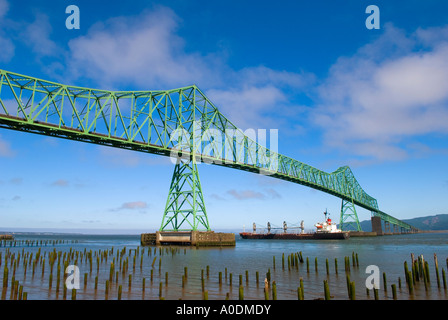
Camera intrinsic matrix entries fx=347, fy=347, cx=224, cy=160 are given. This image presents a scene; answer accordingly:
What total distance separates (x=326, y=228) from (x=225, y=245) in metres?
49.1

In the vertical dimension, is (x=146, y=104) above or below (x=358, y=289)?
above

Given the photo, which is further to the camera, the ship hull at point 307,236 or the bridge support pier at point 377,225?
the bridge support pier at point 377,225

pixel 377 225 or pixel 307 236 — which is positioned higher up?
pixel 377 225

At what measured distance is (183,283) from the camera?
2103 cm

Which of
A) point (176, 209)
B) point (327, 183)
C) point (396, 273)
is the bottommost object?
point (396, 273)

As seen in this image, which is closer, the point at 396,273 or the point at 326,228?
the point at 396,273

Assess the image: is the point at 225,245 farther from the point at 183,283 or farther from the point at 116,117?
the point at 183,283

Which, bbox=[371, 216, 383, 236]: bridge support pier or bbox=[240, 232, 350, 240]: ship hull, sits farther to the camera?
bbox=[371, 216, 383, 236]: bridge support pier

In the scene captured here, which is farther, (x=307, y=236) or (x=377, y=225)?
(x=377, y=225)
